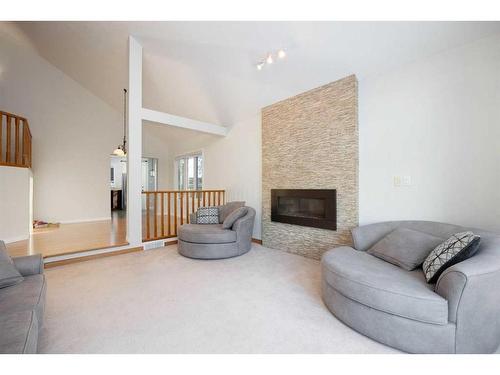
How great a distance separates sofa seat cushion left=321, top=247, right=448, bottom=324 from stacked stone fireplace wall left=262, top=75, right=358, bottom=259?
125cm

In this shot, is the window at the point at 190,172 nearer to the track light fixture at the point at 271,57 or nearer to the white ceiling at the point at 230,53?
the white ceiling at the point at 230,53

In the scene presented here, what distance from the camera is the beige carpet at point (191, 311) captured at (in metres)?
1.50

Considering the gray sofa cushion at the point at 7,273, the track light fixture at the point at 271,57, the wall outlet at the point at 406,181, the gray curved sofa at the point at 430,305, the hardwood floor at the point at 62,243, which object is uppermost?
the track light fixture at the point at 271,57

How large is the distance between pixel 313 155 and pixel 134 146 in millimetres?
2967

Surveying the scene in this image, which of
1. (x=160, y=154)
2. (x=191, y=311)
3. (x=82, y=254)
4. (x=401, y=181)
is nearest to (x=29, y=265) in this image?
(x=191, y=311)

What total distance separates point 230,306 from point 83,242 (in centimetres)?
316

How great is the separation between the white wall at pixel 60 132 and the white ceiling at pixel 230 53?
1.90 ft


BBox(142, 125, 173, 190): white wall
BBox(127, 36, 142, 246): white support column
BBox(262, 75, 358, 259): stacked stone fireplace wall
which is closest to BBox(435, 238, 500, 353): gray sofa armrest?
BBox(262, 75, 358, 259): stacked stone fireplace wall

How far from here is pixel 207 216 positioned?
13.6ft

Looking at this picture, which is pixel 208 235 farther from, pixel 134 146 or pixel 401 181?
pixel 401 181

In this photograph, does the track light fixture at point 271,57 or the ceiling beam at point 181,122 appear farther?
the ceiling beam at point 181,122

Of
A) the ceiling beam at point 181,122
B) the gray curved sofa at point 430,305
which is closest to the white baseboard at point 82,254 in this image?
the ceiling beam at point 181,122
